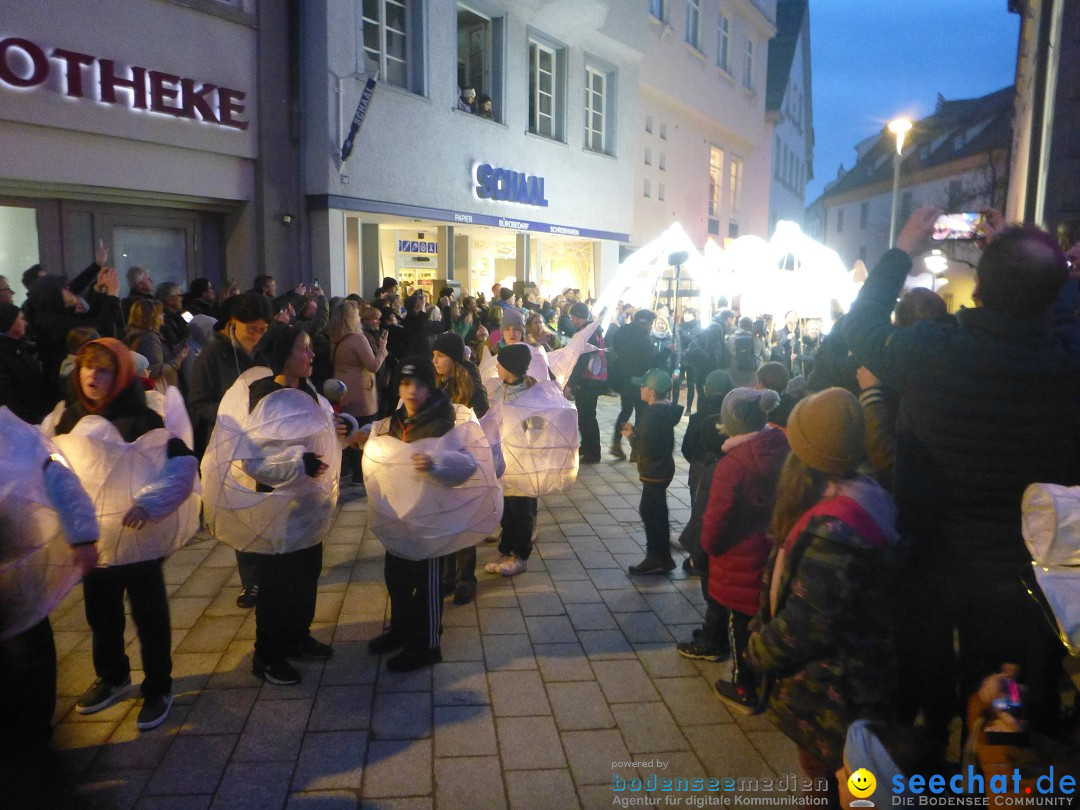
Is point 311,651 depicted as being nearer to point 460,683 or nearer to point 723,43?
point 460,683

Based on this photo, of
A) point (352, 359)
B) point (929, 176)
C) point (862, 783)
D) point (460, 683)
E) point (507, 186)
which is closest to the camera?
point (862, 783)

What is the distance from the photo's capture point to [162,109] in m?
9.95

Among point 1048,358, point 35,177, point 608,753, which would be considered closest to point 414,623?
point 608,753

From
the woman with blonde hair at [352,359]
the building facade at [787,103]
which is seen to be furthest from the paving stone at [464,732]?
the building facade at [787,103]

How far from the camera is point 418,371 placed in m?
4.15

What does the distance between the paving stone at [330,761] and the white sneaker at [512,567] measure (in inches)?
82.5

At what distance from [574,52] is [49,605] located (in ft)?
58.5

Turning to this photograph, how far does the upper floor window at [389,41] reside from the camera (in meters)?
13.1

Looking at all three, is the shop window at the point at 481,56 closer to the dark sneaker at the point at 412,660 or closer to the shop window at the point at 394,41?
the shop window at the point at 394,41

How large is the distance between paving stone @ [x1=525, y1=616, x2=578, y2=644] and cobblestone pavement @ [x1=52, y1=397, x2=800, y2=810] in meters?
0.01

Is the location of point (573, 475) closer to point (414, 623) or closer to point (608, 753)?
point (414, 623)

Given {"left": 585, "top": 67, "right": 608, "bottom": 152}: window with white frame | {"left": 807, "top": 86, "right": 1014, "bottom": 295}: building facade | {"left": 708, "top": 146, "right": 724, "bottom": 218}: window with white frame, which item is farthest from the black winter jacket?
{"left": 807, "top": 86, "right": 1014, "bottom": 295}: building facade

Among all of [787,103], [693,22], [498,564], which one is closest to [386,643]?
[498,564]

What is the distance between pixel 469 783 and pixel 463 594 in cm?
194
